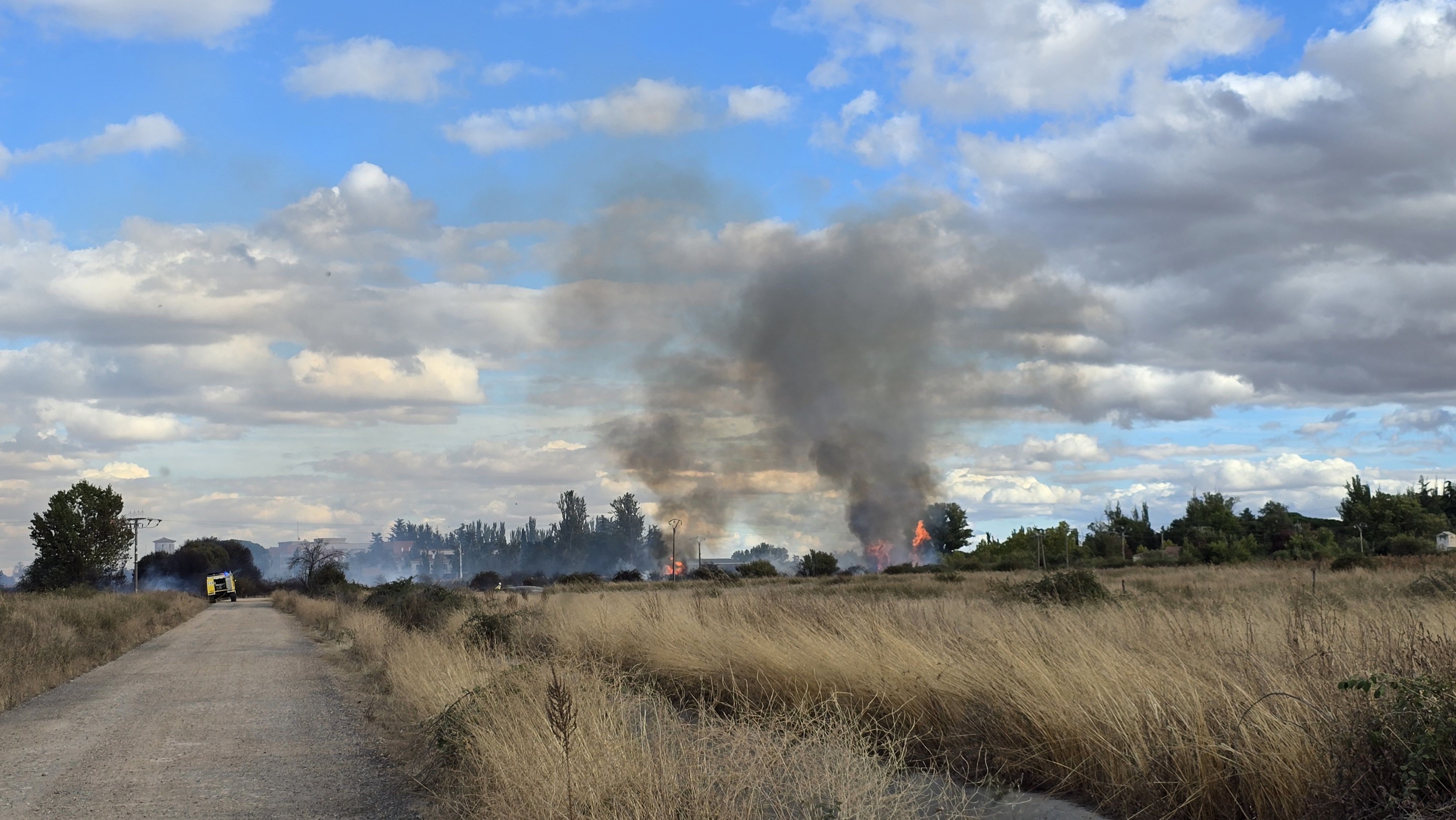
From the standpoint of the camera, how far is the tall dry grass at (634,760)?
6.36 metres

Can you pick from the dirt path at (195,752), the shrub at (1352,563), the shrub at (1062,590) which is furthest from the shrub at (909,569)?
Answer: the dirt path at (195,752)

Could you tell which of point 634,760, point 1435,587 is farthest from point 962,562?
point 634,760

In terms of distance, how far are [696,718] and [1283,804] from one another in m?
7.49

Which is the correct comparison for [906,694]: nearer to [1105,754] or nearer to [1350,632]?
[1105,754]

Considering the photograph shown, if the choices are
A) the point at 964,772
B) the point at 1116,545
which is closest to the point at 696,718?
the point at 964,772

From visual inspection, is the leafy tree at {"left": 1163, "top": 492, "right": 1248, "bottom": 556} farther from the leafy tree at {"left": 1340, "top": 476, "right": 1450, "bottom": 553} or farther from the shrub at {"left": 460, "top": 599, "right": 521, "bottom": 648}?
the shrub at {"left": 460, "top": 599, "right": 521, "bottom": 648}

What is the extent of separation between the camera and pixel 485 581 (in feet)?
345

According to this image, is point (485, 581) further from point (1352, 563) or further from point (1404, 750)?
point (1404, 750)

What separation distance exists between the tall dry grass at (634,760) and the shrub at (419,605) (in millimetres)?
18689

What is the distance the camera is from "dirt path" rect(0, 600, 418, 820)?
9023 millimetres

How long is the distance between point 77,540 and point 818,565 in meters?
64.5

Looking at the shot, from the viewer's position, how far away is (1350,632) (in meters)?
10.1

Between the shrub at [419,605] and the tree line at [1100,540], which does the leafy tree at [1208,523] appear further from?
the shrub at [419,605]

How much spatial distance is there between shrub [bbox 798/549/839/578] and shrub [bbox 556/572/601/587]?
779 inches
